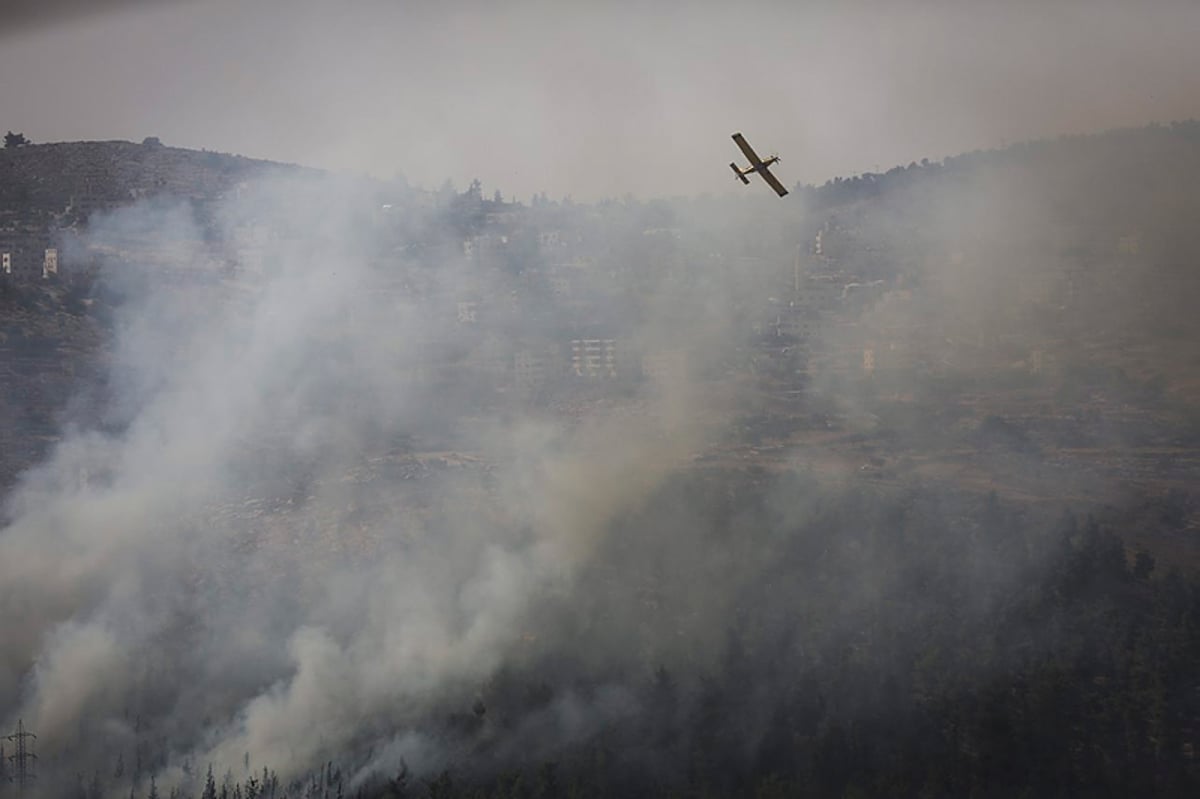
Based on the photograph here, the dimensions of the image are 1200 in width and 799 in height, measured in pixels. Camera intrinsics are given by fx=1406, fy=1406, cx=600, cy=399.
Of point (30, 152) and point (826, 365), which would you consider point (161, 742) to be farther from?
point (30, 152)

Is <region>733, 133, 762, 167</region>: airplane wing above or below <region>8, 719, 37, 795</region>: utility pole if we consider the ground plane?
above

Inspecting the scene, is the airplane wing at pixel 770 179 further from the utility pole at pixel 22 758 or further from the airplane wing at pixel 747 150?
the utility pole at pixel 22 758

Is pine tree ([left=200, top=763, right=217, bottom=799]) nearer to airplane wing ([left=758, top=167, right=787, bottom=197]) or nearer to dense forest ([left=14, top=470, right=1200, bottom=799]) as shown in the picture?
dense forest ([left=14, top=470, right=1200, bottom=799])

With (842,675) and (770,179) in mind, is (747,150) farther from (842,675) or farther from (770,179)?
(842,675)

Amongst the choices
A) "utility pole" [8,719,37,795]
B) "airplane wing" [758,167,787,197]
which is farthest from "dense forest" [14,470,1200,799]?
"airplane wing" [758,167,787,197]

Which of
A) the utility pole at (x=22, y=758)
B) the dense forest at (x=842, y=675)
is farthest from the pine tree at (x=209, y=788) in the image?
the utility pole at (x=22, y=758)

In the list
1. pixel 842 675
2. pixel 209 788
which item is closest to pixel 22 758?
pixel 209 788

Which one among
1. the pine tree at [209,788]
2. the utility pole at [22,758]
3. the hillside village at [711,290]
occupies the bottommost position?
the pine tree at [209,788]

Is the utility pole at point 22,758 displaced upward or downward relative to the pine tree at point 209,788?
upward

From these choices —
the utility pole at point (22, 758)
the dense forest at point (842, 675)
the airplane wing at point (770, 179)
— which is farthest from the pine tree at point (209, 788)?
the airplane wing at point (770, 179)

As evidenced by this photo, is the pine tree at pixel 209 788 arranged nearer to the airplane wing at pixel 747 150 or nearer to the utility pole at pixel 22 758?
the utility pole at pixel 22 758
